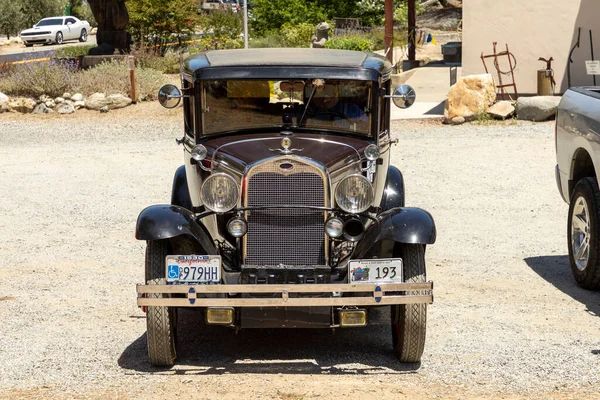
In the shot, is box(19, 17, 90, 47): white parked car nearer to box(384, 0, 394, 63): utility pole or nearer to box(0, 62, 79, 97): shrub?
box(0, 62, 79, 97): shrub

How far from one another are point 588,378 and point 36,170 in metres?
10.9

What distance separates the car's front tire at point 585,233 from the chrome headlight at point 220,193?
3.21m

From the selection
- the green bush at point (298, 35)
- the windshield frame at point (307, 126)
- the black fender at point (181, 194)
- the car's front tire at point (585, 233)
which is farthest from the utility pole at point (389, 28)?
the windshield frame at point (307, 126)

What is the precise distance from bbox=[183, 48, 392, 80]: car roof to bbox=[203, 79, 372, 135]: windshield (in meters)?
0.10

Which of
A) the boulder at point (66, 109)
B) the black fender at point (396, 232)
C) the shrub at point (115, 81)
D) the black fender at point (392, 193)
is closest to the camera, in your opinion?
the black fender at point (396, 232)

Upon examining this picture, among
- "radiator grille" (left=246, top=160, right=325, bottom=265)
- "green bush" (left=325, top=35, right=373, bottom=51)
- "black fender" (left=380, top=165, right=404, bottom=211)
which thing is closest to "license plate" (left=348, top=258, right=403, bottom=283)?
"radiator grille" (left=246, top=160, right=325, bottom=265)

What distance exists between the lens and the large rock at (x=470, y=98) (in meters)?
19.9

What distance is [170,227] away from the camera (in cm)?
638

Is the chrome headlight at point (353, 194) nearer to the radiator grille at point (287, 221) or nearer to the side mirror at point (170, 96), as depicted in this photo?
the radiator grille at point (287, 221)

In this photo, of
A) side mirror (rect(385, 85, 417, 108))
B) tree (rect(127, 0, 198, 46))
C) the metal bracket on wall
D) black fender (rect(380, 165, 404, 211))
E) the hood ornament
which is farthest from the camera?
tree (rect(127, 0, 198, 46))

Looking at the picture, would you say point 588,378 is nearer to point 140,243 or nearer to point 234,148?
point 234,148

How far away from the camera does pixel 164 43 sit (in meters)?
32.5

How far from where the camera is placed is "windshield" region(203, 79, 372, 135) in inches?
279

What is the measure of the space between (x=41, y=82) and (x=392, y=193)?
56.4 feet
